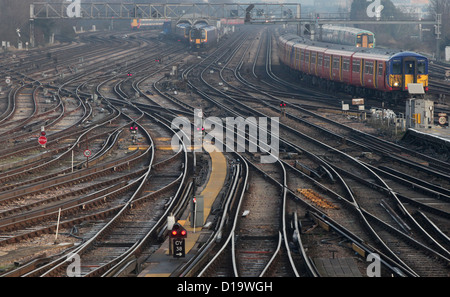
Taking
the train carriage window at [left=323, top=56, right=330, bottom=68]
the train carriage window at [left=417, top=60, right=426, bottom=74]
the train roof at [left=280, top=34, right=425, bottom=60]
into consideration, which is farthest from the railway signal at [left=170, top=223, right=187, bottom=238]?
the train carriage window at [left=323, top=56, right=330, bottom=68]

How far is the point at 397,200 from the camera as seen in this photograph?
19.9 m

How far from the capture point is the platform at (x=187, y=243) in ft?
46.4

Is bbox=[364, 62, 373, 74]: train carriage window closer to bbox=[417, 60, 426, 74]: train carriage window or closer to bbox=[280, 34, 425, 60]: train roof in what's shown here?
bbox=[280, 34, 425, 60]: train roof

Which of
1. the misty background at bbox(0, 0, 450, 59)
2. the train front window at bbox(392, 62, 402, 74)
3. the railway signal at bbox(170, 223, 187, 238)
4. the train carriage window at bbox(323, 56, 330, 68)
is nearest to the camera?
the railway signal at bbox(170, 223, 187, 238)

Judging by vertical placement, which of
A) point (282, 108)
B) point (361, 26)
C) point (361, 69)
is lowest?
point (282, 108)

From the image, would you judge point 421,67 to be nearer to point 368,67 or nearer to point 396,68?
point 396,68

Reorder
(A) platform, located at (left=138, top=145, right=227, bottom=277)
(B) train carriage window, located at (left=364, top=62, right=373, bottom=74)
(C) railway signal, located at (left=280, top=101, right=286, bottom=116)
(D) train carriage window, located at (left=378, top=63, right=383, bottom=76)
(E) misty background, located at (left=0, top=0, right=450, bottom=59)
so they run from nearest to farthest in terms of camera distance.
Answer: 1. (A) platform, located at (left=138, top=145, right=227, bottom=277)
2. (C) railway signal, located at (left=280, top=101, right=286, bottom=116)
3. (D) train carriage window, located at (left=378, top=63, right=383, bottom=76)
4. (B) train carriage window, located at (left=364, top=62, right=373, bottom=74)
5. (E) misty background, located at (left=0, top=0, right=450, bottom=59)

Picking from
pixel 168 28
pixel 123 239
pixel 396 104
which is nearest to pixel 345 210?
pixel 123 239

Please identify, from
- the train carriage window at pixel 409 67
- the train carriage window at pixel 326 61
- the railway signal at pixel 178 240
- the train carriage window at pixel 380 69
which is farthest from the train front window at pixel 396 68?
the railway signal at pixel 178 240

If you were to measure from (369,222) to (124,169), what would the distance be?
406 inches

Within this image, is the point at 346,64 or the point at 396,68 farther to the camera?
the point at 346,64

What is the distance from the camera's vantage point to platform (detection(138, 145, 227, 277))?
556 inches

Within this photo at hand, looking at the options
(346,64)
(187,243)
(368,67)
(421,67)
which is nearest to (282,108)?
(368,67)

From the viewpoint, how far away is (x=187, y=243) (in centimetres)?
1633
